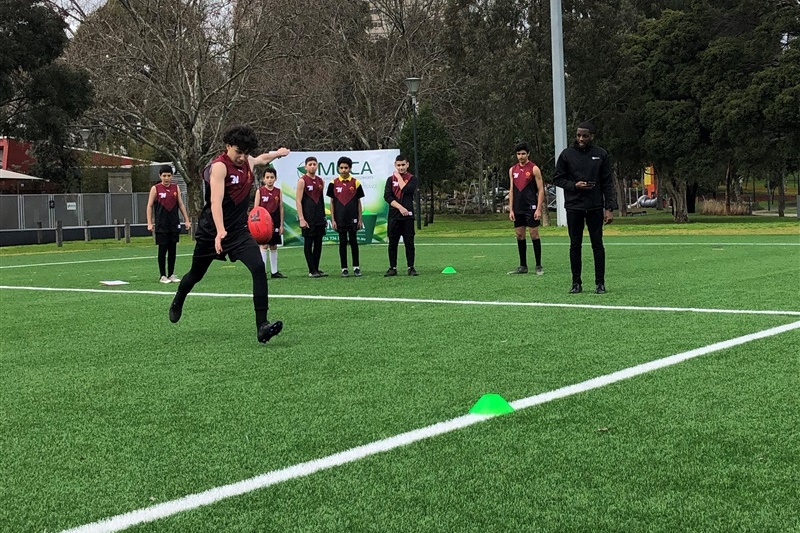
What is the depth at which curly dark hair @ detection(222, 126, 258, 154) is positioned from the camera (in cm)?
741

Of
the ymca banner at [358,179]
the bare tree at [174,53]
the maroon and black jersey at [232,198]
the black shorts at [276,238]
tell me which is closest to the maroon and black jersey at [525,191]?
the black shorts at [276,238]

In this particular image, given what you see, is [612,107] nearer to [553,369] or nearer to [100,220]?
[100,220]

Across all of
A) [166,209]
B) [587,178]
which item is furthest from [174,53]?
[587,178]

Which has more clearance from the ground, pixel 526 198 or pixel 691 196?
pixel 691 196

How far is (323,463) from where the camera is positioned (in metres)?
3.92

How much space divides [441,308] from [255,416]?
15.8 ft

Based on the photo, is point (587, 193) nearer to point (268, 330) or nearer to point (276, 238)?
point (268, 330)

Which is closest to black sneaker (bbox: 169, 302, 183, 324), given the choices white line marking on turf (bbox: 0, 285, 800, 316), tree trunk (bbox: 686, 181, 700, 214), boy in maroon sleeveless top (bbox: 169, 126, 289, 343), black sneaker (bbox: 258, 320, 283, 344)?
boy in maroon sleeveless top (bbox: 169, 126, 289, 343)

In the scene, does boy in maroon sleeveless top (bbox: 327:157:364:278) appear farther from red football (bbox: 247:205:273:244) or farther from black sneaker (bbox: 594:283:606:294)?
black sneaker (bbox: 594:283:606:294)

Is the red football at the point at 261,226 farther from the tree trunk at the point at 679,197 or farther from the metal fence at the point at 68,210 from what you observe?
the tree trunk at the point at 679,197

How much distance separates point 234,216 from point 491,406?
374 centimetres

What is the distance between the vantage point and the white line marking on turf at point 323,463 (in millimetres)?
3289

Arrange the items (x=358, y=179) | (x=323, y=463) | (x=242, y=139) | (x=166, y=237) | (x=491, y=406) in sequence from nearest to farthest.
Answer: (x=323, y=463)
(x=491, y=406)
(x=242, y=139)
(x=166, y=237)
(x=358, y=179)

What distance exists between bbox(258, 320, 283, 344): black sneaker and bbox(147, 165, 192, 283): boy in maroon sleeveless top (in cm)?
729
